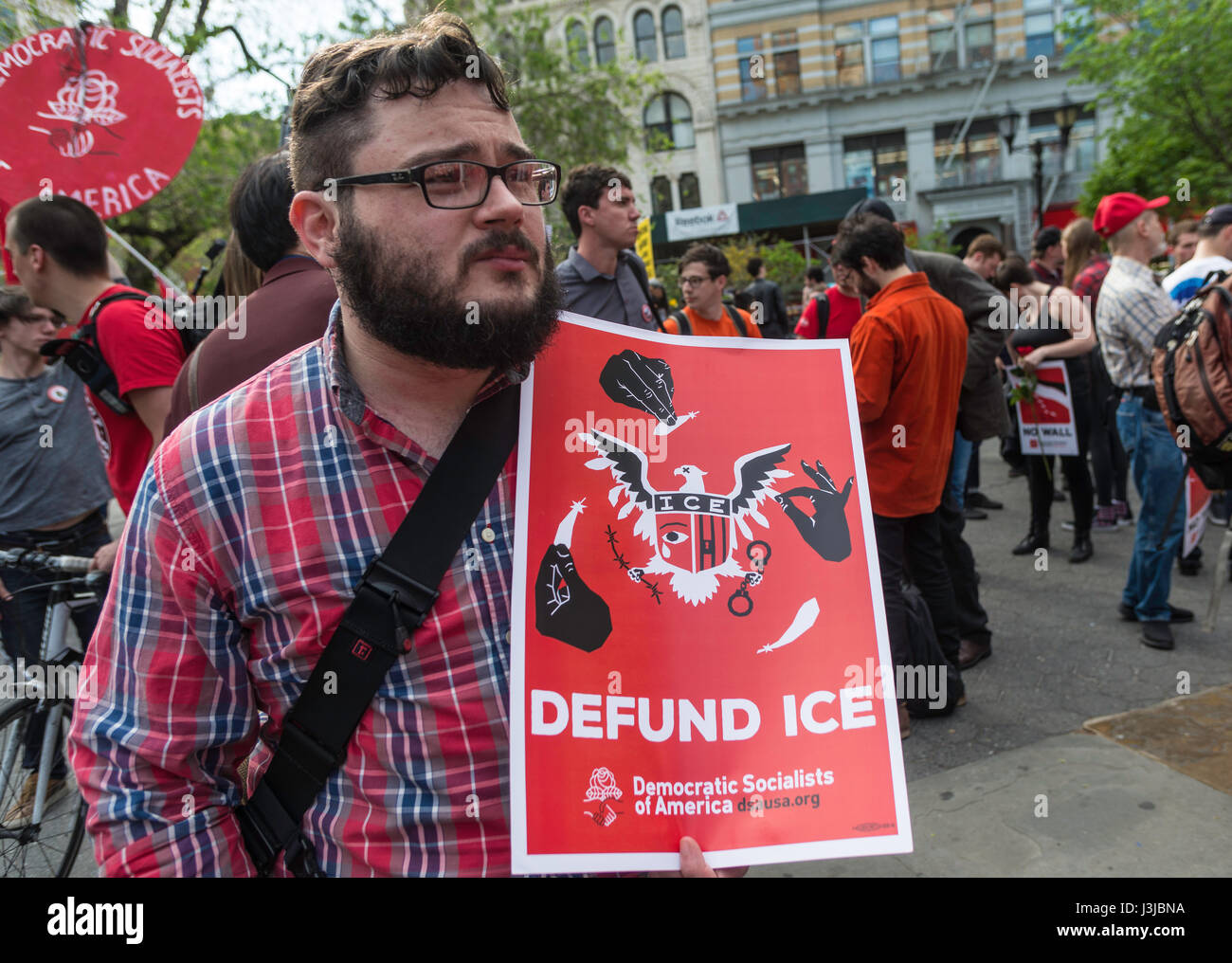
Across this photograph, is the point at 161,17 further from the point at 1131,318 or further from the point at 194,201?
the point at 1131,318

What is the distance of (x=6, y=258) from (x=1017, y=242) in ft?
106

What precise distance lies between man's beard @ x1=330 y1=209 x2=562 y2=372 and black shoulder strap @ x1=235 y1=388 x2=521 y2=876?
124mm

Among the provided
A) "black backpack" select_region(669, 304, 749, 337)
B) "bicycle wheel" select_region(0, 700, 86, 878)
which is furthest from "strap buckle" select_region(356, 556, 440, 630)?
"black backpack" select_region(669, 304, 749, 337)

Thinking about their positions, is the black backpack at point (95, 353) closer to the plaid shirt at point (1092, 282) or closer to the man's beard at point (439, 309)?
the man's beard at point (439, 309)

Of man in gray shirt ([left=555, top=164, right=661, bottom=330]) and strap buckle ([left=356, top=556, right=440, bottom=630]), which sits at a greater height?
man in gray shirt ([left=555, top=164, right=661, bottom=330])

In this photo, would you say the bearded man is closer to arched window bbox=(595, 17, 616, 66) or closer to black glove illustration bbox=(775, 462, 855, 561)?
black glove illustration bbox=(775, 462, 855, 561)

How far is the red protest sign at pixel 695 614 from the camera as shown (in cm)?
111

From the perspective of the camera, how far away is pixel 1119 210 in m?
4.76

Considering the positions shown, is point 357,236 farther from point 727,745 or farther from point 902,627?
point 902,627

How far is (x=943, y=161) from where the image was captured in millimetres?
31297

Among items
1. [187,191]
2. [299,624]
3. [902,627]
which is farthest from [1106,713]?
[187,191]

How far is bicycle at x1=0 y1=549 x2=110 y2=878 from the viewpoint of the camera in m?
3.15

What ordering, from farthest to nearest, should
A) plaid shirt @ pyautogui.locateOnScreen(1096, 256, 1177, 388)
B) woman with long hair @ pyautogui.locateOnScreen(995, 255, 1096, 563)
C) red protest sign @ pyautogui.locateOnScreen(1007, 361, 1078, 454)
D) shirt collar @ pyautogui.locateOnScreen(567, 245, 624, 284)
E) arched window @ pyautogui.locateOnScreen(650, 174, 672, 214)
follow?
1. arched window @ pyautogui.locateOnScreen(650, 174, 672, 214)
2. woman with long hair @ pyautogui.locateOnScreen(995, 255, 1096, 563)
3. red protest sign @ pyautogui.locateOnScreen(1007, 361, 1078, 454)
4. plaid shirt @ pyautogui.locateOnScreen(1096, 256, 1177, 388)
5. shirt collar @ pyautogui.locateOnScreen(567, 245, 624, 284)
